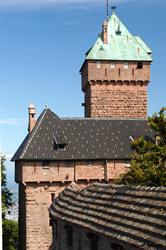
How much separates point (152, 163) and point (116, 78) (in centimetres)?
2001

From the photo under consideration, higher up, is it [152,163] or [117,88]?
[117,88]

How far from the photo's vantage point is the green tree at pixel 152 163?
28.4 m

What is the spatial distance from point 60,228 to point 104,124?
2488 centimetres

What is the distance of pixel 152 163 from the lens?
2927 centimetres

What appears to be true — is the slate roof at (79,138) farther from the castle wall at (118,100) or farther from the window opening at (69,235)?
the window opening at (69,235)

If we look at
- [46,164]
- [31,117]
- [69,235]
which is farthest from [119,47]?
[69,235]

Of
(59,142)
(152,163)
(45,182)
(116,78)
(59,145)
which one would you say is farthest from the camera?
(116,78)

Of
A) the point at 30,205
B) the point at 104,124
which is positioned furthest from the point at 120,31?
the point at 30,205

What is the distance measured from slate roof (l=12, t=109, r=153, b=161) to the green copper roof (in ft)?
29.1

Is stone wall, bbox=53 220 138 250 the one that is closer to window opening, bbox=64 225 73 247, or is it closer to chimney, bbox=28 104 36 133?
window opening, bbox=64 225 73 247

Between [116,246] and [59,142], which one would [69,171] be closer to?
[59,142]

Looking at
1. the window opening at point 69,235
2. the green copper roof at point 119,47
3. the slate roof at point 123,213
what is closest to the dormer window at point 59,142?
the green copper roof at point 119,47

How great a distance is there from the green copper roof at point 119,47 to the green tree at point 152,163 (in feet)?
62.7

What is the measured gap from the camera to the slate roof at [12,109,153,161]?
1510 inches
